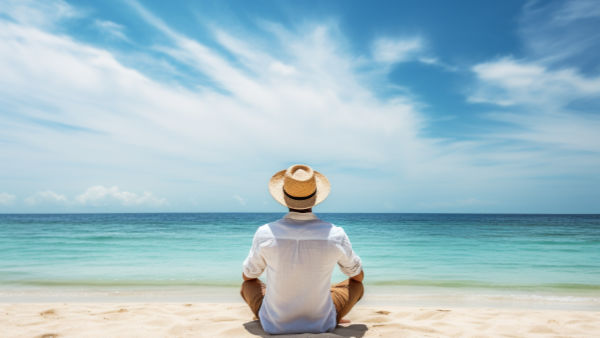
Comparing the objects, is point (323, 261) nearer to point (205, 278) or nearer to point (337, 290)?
point (337, 290)

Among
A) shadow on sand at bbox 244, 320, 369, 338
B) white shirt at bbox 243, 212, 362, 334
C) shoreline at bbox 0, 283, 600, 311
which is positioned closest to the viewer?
white shirt at bbox 243, 212, 362, 334

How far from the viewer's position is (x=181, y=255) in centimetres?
998

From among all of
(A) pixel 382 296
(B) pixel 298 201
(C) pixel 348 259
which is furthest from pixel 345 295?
(A) pixel 382 296

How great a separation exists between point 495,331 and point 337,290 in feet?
4.70

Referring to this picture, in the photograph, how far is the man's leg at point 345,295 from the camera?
301 centimetres

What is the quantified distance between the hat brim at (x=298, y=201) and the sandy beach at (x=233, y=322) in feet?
3.22

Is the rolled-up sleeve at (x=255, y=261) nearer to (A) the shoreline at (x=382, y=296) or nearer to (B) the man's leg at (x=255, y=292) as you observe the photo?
(B) the man's leg at (x=255, y=292)

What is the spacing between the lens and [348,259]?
8.54ft

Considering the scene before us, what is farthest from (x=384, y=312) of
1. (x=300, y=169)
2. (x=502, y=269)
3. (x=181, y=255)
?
(x=181, y=255)

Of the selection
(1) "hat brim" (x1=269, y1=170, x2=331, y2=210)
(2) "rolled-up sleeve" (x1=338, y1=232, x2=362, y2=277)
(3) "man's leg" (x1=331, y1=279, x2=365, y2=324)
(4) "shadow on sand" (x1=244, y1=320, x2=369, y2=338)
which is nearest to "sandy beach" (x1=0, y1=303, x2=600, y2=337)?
(4) "shadow on sand" (x1=244, y1=320, x2=369, y2=338)

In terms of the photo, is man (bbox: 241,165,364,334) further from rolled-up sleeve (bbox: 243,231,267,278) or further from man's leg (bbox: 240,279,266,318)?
man's leg (bbox: 240,279,266,318)

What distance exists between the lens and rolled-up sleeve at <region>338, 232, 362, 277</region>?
2.52m

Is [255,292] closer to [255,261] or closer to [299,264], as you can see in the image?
[255,261]

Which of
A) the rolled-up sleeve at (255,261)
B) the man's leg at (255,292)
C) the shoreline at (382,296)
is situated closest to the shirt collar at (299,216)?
the rolled-up sleeve at (255,261)
